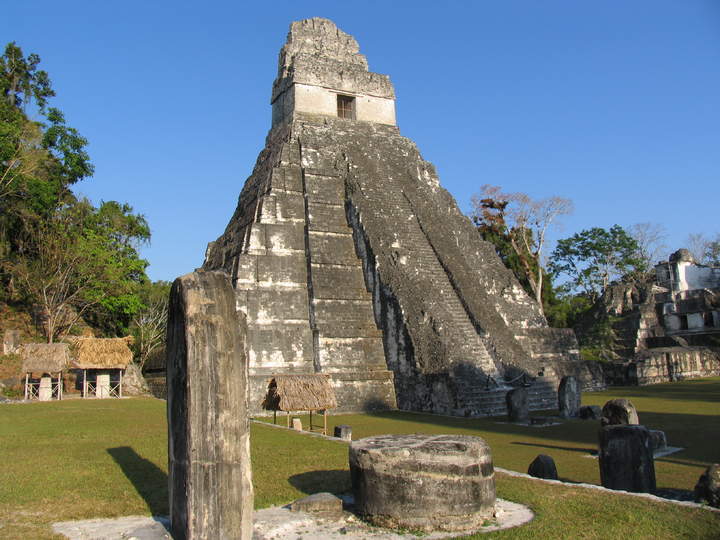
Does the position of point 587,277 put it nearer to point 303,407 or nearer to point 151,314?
point 151,314

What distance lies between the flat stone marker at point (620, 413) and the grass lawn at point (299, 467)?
1.96 ft

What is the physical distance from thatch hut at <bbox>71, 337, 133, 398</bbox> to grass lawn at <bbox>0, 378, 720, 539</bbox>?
6631 mm

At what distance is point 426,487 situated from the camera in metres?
4.98

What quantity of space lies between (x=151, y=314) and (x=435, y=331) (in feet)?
60.1

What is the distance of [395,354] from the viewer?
14852 millimetres

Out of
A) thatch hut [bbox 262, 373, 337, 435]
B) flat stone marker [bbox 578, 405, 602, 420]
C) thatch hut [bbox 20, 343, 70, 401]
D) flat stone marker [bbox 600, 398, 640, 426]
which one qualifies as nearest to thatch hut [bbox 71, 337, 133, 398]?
thatch hut [bbox 20, 343, 70, 401]

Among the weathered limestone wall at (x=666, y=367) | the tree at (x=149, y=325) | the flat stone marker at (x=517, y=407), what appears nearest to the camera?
the flat stone marker at (x=517, y=407)

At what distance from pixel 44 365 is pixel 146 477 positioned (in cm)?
1415

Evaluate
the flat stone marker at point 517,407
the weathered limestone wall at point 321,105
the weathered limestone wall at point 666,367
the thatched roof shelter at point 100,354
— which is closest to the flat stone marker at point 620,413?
the flat stone marker at point 517,407

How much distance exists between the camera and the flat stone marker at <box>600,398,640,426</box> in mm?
8347

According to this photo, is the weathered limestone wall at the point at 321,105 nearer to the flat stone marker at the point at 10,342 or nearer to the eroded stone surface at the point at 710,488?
the flat stone marker at the point at 10,342

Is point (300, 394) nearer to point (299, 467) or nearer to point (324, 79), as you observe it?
point (299, 467)

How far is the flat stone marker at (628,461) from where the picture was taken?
6172 millimetres

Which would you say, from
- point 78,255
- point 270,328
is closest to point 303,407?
point 270,328
